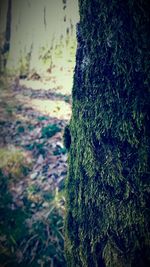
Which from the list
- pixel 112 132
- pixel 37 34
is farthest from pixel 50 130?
pixel 37 34

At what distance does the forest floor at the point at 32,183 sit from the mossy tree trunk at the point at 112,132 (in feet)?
3.66

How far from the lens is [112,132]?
128 cm

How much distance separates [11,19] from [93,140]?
301 inches

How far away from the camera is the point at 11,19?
7.77 m

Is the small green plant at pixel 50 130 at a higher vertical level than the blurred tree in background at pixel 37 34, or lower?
lower

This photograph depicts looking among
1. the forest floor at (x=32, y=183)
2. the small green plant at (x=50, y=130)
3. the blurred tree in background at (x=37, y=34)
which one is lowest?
the forest floor at (x=32, y=183)

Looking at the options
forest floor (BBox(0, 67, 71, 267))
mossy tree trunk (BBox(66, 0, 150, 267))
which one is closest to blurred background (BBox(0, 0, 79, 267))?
forest floor (BBox(0, 67, 71, 267))

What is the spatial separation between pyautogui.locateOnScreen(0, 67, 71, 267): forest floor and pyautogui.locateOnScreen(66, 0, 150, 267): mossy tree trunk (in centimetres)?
112

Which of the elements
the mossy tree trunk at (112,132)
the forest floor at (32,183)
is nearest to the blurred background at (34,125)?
the forest floor at (32,183)

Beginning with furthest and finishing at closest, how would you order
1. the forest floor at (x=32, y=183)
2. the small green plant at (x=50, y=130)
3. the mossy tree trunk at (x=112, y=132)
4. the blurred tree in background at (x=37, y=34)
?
the blurred tree in background at (x=37, y=34)
the small green plant at (x=50, y=130)
the forest floor at (x=32, y=183)
the mossy tree trunk at (x=112, y=132)

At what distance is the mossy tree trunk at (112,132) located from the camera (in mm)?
1168

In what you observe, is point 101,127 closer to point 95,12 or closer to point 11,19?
point 95,12

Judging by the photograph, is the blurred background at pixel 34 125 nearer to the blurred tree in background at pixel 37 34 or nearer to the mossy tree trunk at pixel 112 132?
the blurred tree in background at pixel 37 34

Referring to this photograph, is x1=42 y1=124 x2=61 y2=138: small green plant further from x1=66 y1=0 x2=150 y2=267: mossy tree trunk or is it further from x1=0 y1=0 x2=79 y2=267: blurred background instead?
x1=66 y1=0 x2=150 y2=267: mossy tree trunk
